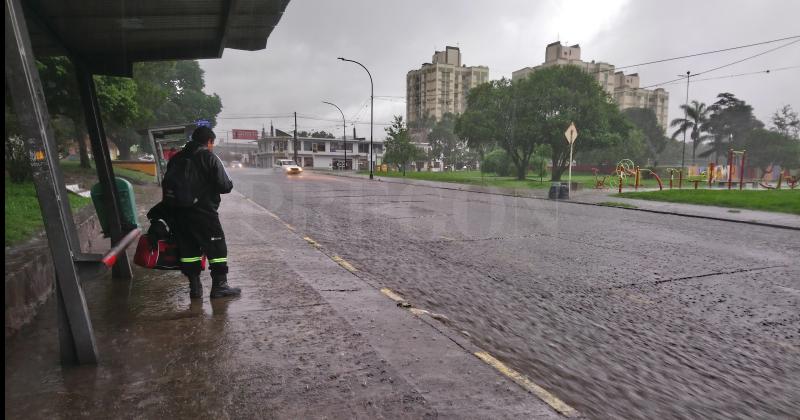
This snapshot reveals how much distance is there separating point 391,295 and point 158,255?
2.20m

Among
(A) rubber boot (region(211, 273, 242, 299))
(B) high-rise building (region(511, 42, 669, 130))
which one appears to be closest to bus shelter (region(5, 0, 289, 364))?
(A) rubber boot (region(211, 273, 242, 299))

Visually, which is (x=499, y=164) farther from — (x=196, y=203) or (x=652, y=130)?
(x=652, y=130)

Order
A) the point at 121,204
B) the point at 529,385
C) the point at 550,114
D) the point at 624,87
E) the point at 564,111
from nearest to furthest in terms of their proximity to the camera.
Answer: the point at 529,385 < the point at 121,204 < the point at 564,111 < the point at 550,114 < the point at 624,87

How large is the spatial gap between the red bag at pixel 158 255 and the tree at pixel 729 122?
76633 millimetres

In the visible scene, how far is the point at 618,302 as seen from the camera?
4668mm

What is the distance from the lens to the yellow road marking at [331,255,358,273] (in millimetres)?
5755

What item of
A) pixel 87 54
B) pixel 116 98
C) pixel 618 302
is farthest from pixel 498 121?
pixel 87 54

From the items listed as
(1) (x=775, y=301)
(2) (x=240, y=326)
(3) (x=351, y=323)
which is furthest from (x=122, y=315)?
(1) (x=775, y=301)

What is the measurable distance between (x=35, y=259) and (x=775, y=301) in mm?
7133

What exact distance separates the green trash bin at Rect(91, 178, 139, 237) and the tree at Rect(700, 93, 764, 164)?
7641 cm

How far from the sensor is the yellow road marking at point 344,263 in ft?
18.9

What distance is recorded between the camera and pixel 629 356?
132 inches

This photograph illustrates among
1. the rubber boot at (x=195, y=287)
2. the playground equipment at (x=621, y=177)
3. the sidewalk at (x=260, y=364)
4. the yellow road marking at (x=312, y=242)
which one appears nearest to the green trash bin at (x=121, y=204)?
the sidewalk at (x=260, y=364)

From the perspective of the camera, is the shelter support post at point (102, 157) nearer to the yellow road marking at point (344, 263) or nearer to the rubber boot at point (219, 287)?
the rubber boot at point (219, 287)
